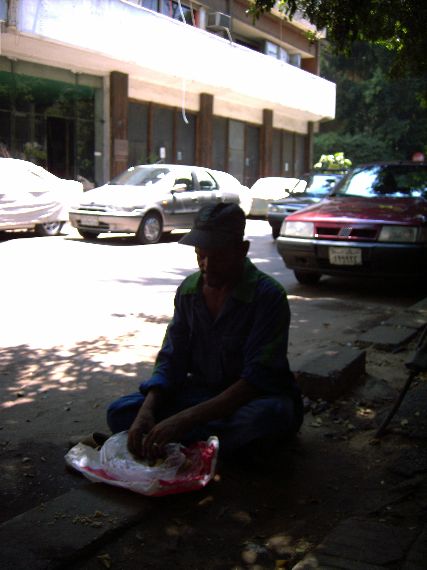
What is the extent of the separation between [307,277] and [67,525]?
695cm

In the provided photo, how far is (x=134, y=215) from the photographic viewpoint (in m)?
13.3

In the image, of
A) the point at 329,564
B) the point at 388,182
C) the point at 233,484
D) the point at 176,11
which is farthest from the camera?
the point at 176,11

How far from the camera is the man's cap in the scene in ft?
10.3

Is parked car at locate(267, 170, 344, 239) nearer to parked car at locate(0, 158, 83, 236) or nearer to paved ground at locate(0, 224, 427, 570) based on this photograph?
parked car at locate(0, 158, 83, 236)

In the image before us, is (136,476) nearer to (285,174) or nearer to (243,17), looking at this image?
(243,17)

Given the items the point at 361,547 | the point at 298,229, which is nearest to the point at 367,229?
the point at 298,229

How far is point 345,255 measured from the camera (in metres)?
8.12

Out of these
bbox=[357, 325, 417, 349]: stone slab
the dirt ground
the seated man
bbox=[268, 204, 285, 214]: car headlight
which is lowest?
the dirt ground

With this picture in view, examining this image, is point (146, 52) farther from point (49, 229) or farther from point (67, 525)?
point (67, 525)

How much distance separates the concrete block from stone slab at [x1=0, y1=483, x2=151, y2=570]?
1.73 metres

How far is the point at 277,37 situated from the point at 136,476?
1143 inches

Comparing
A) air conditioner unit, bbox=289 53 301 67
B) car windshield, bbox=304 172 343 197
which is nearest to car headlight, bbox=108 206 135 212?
car windshield, bbox=304 172 343 197

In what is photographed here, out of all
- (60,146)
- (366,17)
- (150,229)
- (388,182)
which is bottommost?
(150,229)

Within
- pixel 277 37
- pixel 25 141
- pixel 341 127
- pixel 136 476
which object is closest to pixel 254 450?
pixel 136 476
